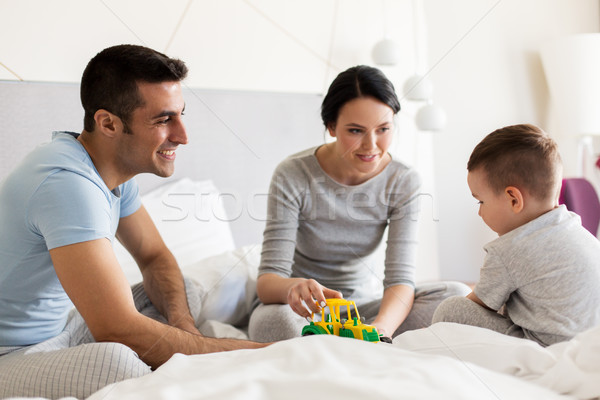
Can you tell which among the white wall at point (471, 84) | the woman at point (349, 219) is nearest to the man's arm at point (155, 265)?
the woman at point (349, 219)

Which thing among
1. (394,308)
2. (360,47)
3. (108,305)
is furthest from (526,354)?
(360,47)

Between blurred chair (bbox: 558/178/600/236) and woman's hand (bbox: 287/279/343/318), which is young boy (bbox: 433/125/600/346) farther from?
blurred chair (bbox: 558/178/600/236)

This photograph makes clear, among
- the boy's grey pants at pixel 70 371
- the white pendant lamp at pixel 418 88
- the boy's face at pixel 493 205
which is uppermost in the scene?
the white pendant lamp at pixel 418 88

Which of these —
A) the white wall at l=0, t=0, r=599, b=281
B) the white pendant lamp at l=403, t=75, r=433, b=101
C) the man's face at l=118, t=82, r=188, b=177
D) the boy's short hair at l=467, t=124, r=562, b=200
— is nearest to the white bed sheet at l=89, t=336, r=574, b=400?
the boy's short hair at l=467, t=124, r=562, b=200

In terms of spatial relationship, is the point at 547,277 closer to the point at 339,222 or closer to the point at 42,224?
the point at 339,222

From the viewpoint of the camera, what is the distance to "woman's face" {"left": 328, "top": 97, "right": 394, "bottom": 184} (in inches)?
55.5

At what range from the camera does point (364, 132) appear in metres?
1.42

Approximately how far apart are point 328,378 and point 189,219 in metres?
1.38

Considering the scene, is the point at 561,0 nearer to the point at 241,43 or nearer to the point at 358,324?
the point at 241,43

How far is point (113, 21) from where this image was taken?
2004mm

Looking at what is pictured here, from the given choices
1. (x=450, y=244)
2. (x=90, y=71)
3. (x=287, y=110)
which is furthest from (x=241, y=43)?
(x=450, y=244)

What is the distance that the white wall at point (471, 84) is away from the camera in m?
2.72

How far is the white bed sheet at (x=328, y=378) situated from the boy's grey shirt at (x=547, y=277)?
0.22 metres

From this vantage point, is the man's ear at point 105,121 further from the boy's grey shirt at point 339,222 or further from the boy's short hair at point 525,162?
the boy's short hair at point 525,162
